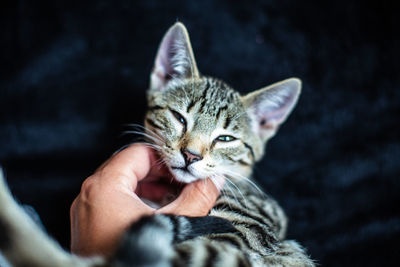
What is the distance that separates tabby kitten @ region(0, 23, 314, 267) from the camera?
710 millimetres

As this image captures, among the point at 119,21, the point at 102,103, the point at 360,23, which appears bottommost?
the point at 102,103

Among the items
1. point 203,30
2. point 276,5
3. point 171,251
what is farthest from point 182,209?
point 276,5

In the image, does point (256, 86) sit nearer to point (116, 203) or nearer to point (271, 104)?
point (271, 104)

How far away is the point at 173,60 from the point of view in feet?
4.85

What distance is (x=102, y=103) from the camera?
1.62 metres

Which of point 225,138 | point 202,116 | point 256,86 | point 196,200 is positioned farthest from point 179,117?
point 256,86

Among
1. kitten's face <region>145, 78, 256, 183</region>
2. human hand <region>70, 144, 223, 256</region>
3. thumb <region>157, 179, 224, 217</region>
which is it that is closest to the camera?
human hand <region>70, 144, 223, 256</region>

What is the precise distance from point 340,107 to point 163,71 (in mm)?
970

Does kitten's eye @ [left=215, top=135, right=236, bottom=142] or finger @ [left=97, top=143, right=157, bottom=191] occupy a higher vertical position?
kitten's eye @ [left=215, top=135, right=236, bottom=142]

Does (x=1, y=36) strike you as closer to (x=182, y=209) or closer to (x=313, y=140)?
(x=182, y=209)

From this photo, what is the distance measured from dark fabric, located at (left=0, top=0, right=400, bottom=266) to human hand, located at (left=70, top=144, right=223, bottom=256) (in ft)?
1.46

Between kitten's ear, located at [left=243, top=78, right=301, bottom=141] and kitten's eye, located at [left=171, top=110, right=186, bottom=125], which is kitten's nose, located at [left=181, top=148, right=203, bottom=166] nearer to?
kitten's eye, located at [left=171, top=110, right=186, bottom=125]

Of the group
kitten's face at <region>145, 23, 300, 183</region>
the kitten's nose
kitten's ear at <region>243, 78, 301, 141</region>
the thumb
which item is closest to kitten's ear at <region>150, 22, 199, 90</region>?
kitten's face at <region>145, 23, 300, 183</region>

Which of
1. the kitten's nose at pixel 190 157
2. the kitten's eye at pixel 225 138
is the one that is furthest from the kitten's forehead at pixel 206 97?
the kitten's nose at pixel 190 157
